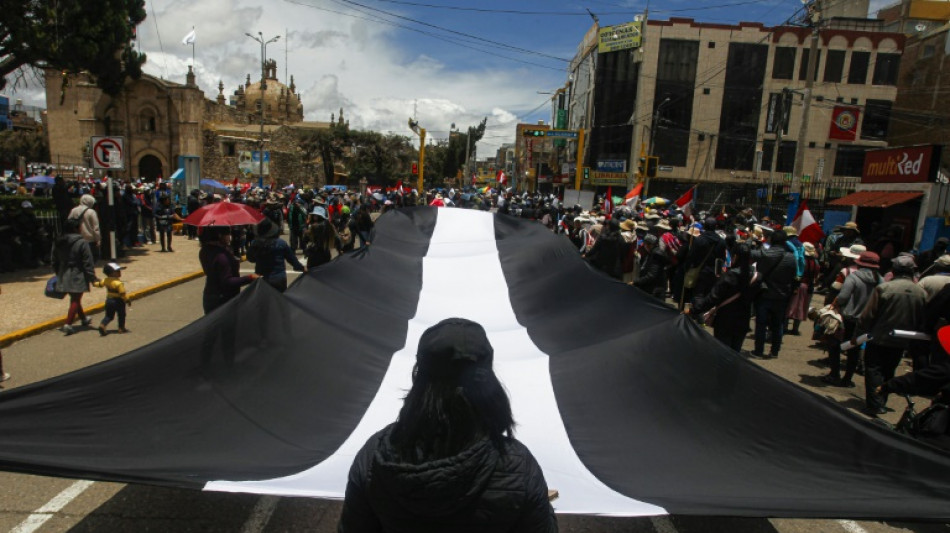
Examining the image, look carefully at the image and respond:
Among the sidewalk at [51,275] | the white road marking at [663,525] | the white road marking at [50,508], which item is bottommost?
the sidewalk at [51,275]

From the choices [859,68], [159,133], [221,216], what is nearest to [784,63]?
[859,68]

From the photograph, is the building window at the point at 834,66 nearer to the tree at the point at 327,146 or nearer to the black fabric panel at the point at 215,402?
the tree at the point at 327,146

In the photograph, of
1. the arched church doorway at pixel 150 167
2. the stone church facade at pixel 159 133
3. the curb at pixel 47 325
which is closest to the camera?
the curb at pixel 47 325

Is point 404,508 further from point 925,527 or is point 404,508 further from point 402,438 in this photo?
point 925,527

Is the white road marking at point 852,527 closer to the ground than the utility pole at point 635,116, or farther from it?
closer to the ground

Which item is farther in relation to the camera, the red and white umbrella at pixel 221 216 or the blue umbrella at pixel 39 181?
the blue umbrella at pixel 39 181

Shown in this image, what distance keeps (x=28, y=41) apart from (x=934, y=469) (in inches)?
640

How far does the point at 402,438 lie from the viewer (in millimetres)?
1660

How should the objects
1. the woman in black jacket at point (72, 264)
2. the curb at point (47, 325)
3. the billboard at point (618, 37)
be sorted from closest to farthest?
the curb at point (47, 325)
the woman in black jacket at point (72, 264)
the billboard at point (618, 37)

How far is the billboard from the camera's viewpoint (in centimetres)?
4025

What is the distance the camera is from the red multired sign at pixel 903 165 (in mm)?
13828

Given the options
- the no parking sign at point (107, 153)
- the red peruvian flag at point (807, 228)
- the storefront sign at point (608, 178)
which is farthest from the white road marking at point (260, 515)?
the storefront sign at point (608, 178)

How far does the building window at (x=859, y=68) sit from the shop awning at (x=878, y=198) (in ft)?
95.2

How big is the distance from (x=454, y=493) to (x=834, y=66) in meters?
47.5
